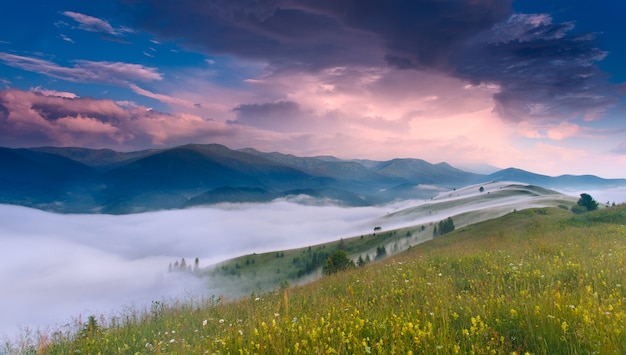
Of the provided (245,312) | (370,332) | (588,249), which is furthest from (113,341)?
(588,249)

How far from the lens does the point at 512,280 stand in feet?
32.5

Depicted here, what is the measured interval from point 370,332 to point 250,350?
208 centimetres

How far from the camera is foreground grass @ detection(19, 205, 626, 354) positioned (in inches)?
207

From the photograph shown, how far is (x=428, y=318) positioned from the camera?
22.1ft

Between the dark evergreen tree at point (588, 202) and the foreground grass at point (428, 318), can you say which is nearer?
the foreground grass at point (428, 318)

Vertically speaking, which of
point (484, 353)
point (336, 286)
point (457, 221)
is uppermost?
point (484, 353)

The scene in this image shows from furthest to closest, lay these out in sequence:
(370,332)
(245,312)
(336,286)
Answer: (336,286) < (245,312) < (370,332)

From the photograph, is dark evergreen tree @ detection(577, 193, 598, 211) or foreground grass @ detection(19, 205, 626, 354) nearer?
foreground grass @ detection(19, 205, 626, 354)

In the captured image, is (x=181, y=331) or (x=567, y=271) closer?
(x=181, y=331)

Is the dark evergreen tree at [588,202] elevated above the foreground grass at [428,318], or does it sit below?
below

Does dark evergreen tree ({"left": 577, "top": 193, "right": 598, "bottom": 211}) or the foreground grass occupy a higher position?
the foreground grass

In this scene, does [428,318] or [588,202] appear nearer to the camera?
[428,318]

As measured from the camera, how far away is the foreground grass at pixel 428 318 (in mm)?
5266

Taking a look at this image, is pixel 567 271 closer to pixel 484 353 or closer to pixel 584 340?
pixel 584 340
